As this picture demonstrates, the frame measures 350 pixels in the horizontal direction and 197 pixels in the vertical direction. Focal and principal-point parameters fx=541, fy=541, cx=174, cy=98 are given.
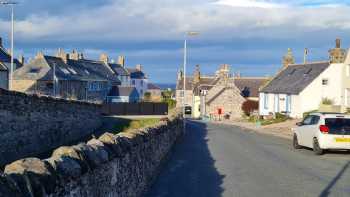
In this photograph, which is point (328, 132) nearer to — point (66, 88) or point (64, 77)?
point (64, 77)

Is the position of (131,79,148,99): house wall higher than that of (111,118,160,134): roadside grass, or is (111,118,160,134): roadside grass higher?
(131,79,148,99): house wall

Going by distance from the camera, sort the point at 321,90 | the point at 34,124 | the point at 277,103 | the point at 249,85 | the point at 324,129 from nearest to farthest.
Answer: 1. the point at 324,129
2. the point at 34,124
3. the point at 321,90
4. the point at 277,103
5. the point at 249,85

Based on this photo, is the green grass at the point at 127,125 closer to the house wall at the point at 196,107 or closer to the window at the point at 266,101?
the window at the point at 266,101

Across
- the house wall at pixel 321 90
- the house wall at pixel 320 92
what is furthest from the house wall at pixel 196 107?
the house wall at pixel 321 90

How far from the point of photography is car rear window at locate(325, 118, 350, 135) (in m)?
20.9

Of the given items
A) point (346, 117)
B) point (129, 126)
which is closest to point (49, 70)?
point (129, 126)

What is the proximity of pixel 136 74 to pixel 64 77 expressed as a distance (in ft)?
189

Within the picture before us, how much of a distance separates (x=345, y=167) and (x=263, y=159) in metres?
3.09

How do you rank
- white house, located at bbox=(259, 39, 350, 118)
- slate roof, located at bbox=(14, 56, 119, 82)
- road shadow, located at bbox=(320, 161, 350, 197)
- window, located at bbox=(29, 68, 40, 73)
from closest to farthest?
road shadow, located at bbox=(320, 161, 350, 197), white house, located at bbox=(259, 39, 350, 118), slate roof, located at bbox=(14, 56, 119, 82), window, located at bbox=(29, 68, 40, 73)

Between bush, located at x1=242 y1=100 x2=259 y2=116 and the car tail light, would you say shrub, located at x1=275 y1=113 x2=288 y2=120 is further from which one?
the car tail light

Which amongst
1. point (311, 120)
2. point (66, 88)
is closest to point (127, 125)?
point (311, 120)

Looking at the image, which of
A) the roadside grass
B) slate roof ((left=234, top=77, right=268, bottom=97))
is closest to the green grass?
the roadside grass

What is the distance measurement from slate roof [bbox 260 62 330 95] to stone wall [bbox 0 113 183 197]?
41156 mm

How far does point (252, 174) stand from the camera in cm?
1528
